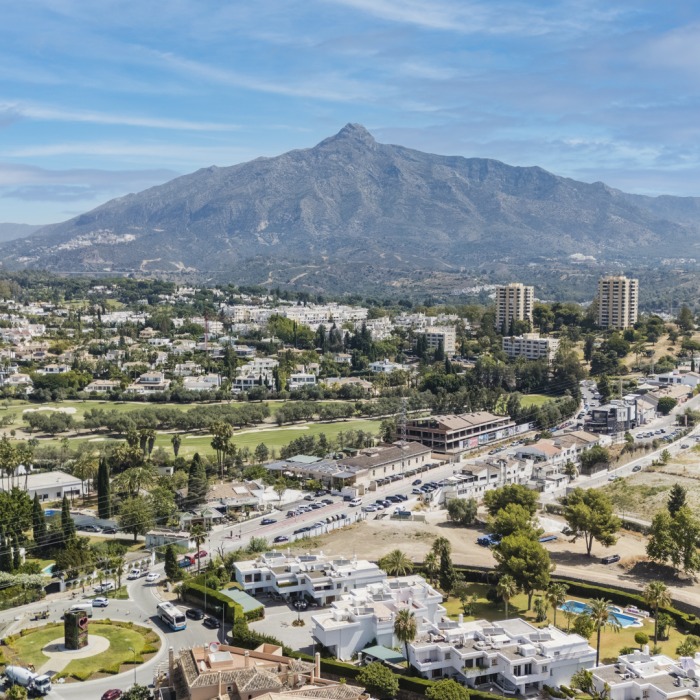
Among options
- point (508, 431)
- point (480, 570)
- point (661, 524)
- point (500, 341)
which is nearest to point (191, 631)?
point (480, 570)

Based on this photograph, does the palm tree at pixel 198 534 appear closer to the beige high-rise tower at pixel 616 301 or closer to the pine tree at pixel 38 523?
the pine tree at pixel 38 523

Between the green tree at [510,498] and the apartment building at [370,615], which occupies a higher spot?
the green tree at [510,498]

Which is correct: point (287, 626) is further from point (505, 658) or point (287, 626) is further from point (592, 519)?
point (592, 519)

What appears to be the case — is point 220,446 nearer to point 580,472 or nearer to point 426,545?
point 426,545

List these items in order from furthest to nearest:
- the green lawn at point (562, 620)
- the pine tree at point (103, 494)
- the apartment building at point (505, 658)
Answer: the pine tree at point (103, 494)
the green lawn at point (562, 620)
the apartment building at point (505, 658)

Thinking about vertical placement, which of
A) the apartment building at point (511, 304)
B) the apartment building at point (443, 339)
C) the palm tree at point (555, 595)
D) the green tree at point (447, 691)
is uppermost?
the apartment building at point (511, 304)

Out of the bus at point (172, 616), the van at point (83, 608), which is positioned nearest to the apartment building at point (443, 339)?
the bus at point (172, 616)

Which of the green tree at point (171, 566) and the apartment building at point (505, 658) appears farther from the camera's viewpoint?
the green tree at point (171, 566)
